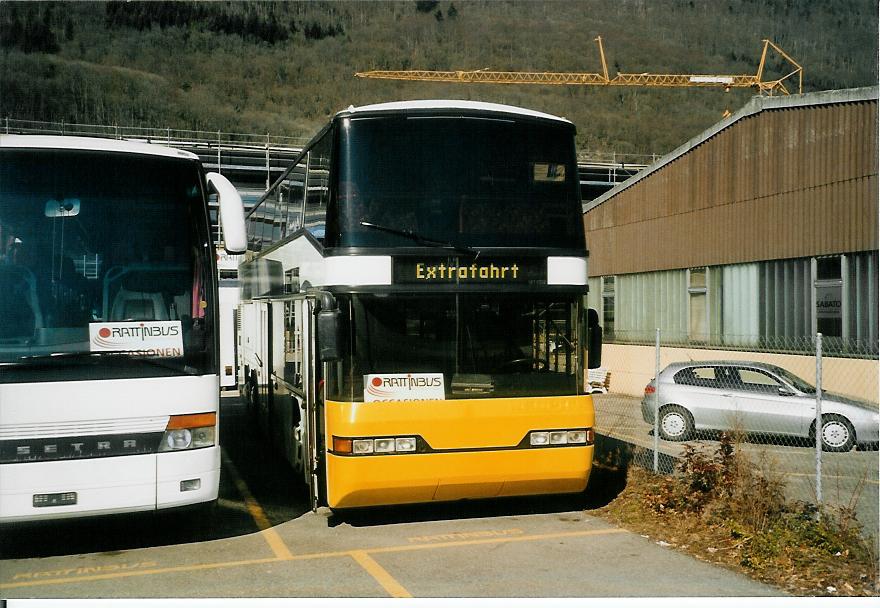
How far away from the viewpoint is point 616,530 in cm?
849

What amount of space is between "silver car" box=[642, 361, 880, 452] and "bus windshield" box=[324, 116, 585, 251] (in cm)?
579

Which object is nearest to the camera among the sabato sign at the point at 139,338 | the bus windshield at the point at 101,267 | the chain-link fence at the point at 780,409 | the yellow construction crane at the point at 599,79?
the bus windshield at the point at 101,267

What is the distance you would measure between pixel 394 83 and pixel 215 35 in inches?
1453

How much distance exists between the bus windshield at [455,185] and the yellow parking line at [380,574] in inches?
111

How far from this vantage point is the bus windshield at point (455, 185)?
26.3 ft

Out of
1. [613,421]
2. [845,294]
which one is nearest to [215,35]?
[613,421]

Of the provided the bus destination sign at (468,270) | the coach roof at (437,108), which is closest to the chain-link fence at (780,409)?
the bus destination sign at (468,270)

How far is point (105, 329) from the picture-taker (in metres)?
7.09

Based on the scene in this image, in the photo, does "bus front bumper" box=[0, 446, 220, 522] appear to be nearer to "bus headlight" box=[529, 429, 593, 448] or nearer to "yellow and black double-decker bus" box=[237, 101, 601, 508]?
"yellow and black double-decker bus" box=[237, 101, 601, 508]

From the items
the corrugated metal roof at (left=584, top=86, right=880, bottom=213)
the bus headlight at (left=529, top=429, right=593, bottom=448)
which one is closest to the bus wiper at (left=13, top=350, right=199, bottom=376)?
the bus headlight at (left=529, top=429, right=593, bottom=448)

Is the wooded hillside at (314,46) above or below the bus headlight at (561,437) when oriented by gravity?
above

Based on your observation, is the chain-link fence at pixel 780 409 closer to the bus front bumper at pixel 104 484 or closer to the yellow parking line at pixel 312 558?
the yellow parking line at pixel 312 558

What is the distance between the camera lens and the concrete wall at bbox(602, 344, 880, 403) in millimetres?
15596

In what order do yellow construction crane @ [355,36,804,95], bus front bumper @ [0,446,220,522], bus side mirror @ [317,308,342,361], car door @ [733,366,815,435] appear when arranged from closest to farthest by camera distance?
1. bus front bumper @ [0,446,220,522]
2. bus side mirror @ [317,308,342,361]
3. car door @ [733,366,815,435]
4. yellow construction crane @ [355,36,804,95]
